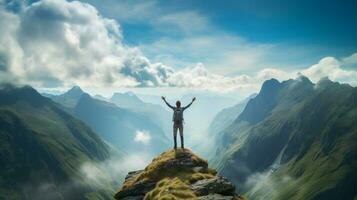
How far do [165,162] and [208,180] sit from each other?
7.32 m

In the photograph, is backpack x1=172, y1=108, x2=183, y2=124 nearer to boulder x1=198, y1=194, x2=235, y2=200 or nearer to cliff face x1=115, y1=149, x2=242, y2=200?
cliff face x1=115, y1=149, x2=242, y2=200

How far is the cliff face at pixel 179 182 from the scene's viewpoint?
3462 cm

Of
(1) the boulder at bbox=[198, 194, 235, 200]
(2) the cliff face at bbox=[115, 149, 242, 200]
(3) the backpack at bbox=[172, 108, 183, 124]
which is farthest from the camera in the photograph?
(3) the backpack at bbox=[172, 108, 183, 124]

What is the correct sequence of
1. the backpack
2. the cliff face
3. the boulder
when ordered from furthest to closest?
the backpack → the cliff face → the boulder

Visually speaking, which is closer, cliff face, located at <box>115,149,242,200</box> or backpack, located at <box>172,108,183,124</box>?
cliff face, located at <box>115,149,242,200</box>

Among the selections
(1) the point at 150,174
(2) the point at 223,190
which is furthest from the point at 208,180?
(1) the point at 150,174

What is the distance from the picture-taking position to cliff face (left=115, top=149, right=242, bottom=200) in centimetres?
3462

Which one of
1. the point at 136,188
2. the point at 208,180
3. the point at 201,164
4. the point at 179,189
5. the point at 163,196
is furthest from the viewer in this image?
the point at 201,164

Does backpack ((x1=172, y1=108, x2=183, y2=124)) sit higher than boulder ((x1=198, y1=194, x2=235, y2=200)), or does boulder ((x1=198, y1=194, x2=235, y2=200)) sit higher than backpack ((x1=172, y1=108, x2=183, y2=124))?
backpack ((x1=172, y1=108, x2=183, y2=124))

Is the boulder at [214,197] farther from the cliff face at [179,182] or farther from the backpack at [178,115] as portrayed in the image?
the backpack at [178,115]

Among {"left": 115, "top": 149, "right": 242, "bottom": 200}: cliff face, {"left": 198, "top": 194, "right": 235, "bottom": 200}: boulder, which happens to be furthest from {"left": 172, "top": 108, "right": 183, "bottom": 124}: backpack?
{"left": 198, "top": 194, "right": 235, "bottom": 200}: boulder

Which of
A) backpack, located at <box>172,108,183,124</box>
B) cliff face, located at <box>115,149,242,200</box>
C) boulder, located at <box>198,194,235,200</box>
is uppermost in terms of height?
backpack, located at <box>172,108,183,124</box>

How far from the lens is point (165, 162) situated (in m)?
43.0

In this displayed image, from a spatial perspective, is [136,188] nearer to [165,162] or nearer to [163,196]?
[165,162]
